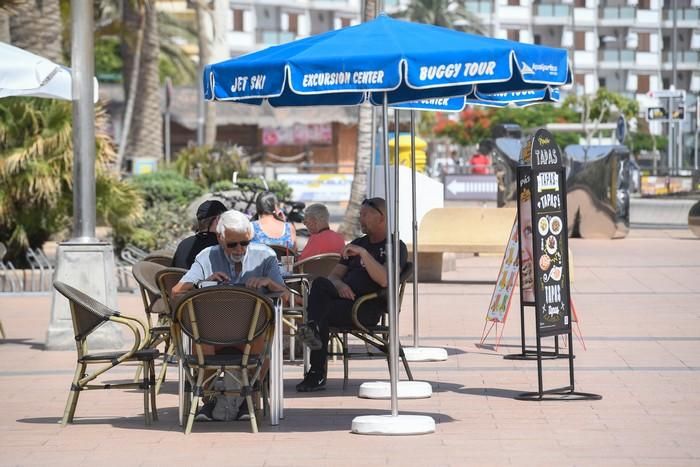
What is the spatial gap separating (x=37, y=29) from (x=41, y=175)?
16.0 feet

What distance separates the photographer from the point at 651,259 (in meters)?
21.6

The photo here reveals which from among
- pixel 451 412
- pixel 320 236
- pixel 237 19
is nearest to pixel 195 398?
pixel 451 412

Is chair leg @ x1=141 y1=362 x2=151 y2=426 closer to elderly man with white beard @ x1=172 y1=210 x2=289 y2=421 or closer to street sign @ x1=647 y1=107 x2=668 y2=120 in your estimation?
elderly man with white beard @ x1=172 y1=210 x2=289 y2=421

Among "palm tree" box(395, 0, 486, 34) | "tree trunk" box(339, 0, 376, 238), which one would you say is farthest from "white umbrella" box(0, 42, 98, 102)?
"palm tree" box(395, 0, 486, 34)

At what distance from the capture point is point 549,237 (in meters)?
9.31

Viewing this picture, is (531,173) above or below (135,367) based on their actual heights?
above

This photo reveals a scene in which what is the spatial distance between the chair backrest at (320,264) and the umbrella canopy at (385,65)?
8.51ft

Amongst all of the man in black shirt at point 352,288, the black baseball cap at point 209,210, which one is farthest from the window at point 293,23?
the man in black shirt at point 352,288

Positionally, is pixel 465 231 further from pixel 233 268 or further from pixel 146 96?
pixel 146 96

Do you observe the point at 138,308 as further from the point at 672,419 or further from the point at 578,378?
the point at 672,419

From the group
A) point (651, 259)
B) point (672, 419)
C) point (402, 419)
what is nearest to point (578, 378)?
point (672, 419)

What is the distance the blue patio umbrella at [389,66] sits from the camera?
24.9 feet

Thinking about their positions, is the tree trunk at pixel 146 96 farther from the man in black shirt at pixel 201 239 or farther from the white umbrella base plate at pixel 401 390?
the white umbrella base plate at pixel 401 390

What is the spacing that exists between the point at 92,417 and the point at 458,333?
15.9 ft
